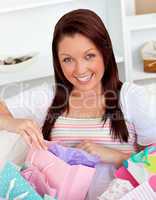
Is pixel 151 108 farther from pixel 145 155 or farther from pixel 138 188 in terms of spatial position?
pixel 138 188

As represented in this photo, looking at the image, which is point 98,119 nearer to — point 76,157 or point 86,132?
point 86,132

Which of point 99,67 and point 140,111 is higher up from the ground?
point 99,67

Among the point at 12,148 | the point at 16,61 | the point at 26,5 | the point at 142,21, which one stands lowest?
the point at 12,148

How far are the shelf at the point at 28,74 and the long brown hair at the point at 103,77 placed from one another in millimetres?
375

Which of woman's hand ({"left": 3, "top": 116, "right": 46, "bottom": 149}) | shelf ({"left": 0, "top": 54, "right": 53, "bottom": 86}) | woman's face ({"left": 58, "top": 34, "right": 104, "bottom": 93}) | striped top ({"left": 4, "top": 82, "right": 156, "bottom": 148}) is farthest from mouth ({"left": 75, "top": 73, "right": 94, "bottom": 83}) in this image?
shelf ({"left": 0, "top": 54, "right": 53, "bottom": 86})

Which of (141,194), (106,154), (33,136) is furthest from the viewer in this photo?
(106,154)

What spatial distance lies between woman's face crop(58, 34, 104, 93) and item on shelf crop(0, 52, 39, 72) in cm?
49

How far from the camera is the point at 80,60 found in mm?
1109

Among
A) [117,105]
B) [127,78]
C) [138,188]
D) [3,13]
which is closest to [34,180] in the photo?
[138,188]

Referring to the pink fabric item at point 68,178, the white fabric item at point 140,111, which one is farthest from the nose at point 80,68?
the pink fabric item at point 68,178

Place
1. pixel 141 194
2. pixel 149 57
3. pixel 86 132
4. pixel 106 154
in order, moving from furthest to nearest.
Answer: pixel 149 57 → pixel 86 132 → pixel 106 154 → pixel 141 194

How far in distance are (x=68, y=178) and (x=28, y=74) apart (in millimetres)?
736

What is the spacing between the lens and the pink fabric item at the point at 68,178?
95 centimetres

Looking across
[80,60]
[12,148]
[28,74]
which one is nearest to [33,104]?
[12,148]
